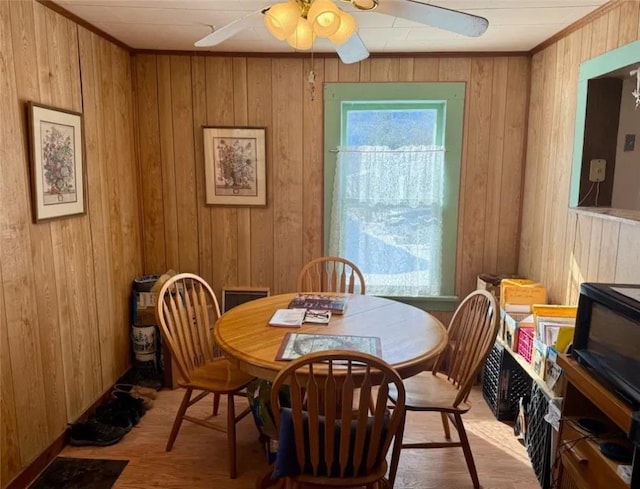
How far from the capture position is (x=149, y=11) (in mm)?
2412

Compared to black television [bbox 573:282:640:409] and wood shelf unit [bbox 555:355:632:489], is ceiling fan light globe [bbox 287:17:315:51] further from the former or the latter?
wood shelf unit [bbox 555:355:632:489]

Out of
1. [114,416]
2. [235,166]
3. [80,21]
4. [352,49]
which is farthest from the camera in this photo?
[235,166]

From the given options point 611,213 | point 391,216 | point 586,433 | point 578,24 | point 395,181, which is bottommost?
point 586,433

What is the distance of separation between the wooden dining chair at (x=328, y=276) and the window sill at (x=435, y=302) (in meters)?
0.40

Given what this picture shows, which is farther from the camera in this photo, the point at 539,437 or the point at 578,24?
the point at 578,24

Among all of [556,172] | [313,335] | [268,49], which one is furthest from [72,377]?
[556,172]

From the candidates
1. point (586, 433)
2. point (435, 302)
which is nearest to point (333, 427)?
point (586, 433)

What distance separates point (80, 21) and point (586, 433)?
10.2 ft

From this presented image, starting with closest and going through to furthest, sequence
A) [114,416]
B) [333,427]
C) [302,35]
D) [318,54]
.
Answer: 1. [333,427]
2. [302,35]
3. [114,416]
4. [318,54]

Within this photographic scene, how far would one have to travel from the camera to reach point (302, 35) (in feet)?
5.80

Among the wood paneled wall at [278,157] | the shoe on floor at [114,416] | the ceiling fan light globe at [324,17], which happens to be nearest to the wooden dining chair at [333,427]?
the ceiling fan light globe at [324,17]

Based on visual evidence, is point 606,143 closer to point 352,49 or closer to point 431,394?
point 352,49

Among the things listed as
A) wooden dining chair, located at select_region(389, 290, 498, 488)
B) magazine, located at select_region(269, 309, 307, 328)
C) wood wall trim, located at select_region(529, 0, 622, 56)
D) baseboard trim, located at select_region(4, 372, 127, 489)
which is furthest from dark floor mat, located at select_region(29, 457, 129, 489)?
wood wall trim, located at select_region(529, 0, 622, 56)

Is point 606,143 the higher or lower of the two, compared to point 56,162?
higher
